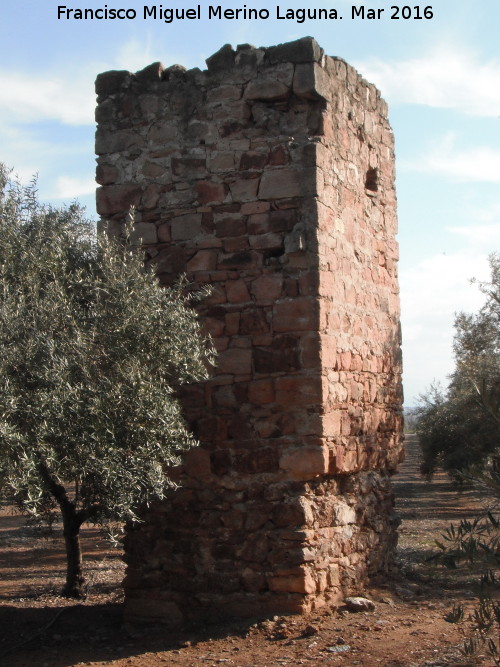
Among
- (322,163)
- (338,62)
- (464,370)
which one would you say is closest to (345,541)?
(322,163)

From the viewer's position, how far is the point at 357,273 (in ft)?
25.4

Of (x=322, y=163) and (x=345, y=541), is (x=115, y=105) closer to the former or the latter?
(x=322, y=163)

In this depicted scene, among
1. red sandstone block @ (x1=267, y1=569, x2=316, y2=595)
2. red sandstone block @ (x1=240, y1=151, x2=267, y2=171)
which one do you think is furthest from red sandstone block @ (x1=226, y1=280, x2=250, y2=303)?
red sandstone block @ (x1=267, y1=569, x2=316, y2=595)

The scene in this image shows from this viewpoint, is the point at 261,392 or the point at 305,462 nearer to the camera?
the point at 305,462

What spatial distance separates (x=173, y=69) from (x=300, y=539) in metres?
4.25

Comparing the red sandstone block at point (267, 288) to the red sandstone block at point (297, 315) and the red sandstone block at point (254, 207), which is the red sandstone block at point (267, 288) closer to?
the red sandstone block at point (297, 315)

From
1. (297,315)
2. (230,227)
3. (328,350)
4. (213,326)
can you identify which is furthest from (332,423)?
(230,227)

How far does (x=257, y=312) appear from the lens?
7012mm

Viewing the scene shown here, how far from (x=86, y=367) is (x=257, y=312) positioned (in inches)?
65.5

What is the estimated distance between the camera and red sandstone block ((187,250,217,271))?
7223 mm

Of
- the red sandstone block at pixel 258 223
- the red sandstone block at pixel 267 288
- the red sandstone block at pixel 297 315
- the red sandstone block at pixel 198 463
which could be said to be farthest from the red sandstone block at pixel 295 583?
the red sandstone block at pixel 258 223

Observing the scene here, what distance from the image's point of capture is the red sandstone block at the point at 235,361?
7.00 metres

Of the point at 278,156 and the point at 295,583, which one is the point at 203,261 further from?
the point at 295,583

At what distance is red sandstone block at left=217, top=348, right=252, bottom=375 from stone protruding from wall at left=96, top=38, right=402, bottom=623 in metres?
0.01
